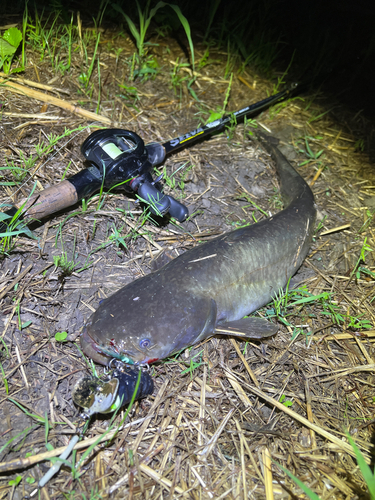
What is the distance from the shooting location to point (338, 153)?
3.96 metres

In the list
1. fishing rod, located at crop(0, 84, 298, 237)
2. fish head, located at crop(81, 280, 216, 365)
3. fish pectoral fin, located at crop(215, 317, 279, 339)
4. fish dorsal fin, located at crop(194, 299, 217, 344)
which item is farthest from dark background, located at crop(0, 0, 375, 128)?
fish head, located at crop(81, 280, 216, 365)

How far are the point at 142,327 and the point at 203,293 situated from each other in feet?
1.58

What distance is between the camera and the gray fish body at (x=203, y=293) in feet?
6.79

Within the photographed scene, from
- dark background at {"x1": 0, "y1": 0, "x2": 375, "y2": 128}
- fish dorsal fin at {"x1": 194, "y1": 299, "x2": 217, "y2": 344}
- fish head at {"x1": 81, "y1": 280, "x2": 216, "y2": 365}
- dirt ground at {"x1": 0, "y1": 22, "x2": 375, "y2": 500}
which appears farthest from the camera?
dark background at {"x1": 0, "y1": 0, "x2": 375, "y2": 128}

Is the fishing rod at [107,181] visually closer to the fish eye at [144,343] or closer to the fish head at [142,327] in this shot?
the fish head at [142,327]

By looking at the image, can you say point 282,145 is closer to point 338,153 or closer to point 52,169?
point 338,153

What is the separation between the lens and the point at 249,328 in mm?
2381

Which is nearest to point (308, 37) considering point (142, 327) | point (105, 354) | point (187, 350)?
point (187, 350)

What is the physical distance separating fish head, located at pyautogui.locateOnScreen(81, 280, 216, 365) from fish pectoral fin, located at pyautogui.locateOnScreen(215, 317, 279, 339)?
0.17 meters

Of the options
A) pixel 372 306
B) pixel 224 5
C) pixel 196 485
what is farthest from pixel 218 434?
pixel 224 5

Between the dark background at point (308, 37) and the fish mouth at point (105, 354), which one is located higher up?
the dark background at point (308, 37)

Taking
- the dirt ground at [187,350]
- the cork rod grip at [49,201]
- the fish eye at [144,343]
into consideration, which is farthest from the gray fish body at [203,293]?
the cork rod grip at [49,201]

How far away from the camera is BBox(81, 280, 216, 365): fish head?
2.04 meters

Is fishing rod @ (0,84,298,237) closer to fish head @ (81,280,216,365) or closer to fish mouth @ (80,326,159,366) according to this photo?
fish head @ (81,280,216,365)
